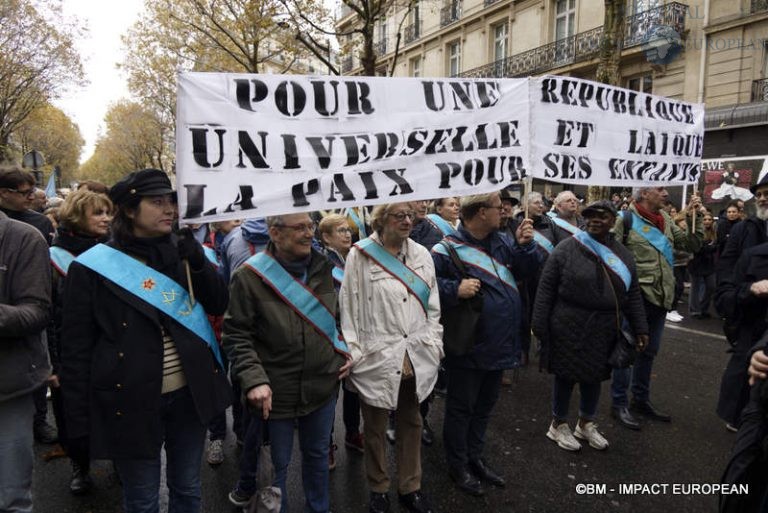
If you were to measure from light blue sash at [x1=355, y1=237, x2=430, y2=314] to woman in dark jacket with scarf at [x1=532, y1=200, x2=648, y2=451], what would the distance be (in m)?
1.25

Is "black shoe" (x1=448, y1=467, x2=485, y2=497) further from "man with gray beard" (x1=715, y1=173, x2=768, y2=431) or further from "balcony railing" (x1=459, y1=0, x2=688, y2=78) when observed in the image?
"balcony railing" (x1=459, y1=0, x2=688, y2=78)

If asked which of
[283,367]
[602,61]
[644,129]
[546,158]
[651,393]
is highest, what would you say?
[602,61]

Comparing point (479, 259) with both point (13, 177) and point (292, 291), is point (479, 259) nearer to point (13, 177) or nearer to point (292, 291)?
point (292, 291)

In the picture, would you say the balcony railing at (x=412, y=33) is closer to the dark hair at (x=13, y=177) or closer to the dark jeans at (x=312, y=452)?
the dark hair at (x=13, y=177)

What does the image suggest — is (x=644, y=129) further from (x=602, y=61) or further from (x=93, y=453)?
(x=602, y=61)

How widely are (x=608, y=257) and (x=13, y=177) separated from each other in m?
3.96

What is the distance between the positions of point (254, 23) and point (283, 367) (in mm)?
14442

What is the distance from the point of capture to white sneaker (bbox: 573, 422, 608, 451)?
371 centimetres

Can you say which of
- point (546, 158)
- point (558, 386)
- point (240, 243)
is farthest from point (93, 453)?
point (558, 386)

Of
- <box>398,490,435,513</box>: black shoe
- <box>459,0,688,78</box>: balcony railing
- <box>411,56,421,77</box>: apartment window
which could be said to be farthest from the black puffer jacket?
<box>411,56,421,77</box>: apartment window

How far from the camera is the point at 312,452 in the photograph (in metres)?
2.54

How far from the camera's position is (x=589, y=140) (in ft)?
10.7

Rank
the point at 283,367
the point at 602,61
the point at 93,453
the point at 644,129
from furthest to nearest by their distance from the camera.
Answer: the point at 602,61, the point at 644,129, the point at 283,367, the point at 93,453

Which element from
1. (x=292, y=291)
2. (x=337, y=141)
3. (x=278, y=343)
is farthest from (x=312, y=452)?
(x=337, y=141)
